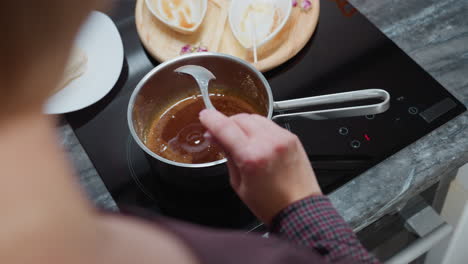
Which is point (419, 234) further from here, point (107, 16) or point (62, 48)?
point (62, 48)

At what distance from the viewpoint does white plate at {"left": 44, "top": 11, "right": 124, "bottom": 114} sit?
0.78 metres

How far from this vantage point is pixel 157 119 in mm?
749

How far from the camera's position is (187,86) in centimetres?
76

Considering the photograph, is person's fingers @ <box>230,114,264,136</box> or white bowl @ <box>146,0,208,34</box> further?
white bowl @ <box>146,0,208,34</box>

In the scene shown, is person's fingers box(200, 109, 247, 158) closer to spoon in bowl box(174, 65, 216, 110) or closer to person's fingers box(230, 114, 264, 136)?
person's fingers box(230, 114, 264, 136)

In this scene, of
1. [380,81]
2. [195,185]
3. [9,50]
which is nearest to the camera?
[9,50]

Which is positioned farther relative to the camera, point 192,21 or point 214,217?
point 192,21

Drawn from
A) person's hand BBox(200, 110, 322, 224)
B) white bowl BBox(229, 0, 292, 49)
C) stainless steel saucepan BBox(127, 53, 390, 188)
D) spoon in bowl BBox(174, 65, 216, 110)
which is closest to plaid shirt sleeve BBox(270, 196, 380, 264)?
person's hand BBox(200, 110, 322, 224)

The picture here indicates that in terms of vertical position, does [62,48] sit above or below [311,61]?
above

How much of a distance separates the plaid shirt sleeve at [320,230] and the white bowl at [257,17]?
1.32 feet

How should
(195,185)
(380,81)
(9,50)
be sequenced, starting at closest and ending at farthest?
(9,50), (195,185), (380,81)

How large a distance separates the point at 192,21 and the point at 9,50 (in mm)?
719

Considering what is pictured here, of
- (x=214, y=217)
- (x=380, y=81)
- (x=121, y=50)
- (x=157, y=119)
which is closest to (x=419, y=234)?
(x=380, y=81)

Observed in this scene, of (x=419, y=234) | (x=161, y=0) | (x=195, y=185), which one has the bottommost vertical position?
(x=419, y=234)
